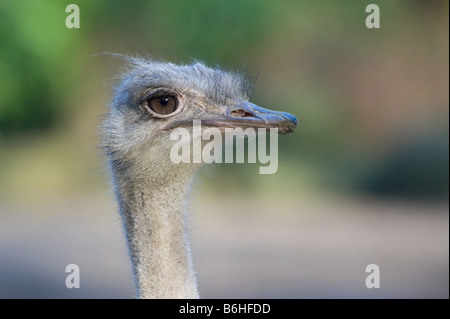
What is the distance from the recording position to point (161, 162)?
2.91 metres

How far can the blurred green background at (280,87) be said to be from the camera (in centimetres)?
960

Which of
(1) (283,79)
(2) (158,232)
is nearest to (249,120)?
(2) (158,232)

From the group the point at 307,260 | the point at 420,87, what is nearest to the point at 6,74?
the point at 307,260

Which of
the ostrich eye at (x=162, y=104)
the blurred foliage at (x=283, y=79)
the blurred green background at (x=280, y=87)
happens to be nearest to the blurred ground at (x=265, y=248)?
the blurred green background at (x=280, y=87)

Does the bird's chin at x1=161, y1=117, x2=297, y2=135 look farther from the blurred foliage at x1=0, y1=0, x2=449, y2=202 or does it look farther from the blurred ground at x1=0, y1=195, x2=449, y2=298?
the blurred foliage at x1=0, y1=0, x2=449, y2=202

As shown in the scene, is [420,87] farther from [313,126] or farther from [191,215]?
[191,215]

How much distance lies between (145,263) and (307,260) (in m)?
7.09

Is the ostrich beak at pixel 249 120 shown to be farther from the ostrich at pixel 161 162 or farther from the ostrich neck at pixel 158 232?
the ostrich neck at pixel 158 232

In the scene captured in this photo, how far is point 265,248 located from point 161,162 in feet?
25.3

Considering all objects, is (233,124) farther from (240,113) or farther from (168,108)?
(168,108)

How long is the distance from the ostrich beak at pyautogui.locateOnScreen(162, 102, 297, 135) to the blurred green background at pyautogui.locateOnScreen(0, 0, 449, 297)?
5.24 metres

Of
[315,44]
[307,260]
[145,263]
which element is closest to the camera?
[145,263]

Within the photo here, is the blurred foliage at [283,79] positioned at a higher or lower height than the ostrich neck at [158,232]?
higher
